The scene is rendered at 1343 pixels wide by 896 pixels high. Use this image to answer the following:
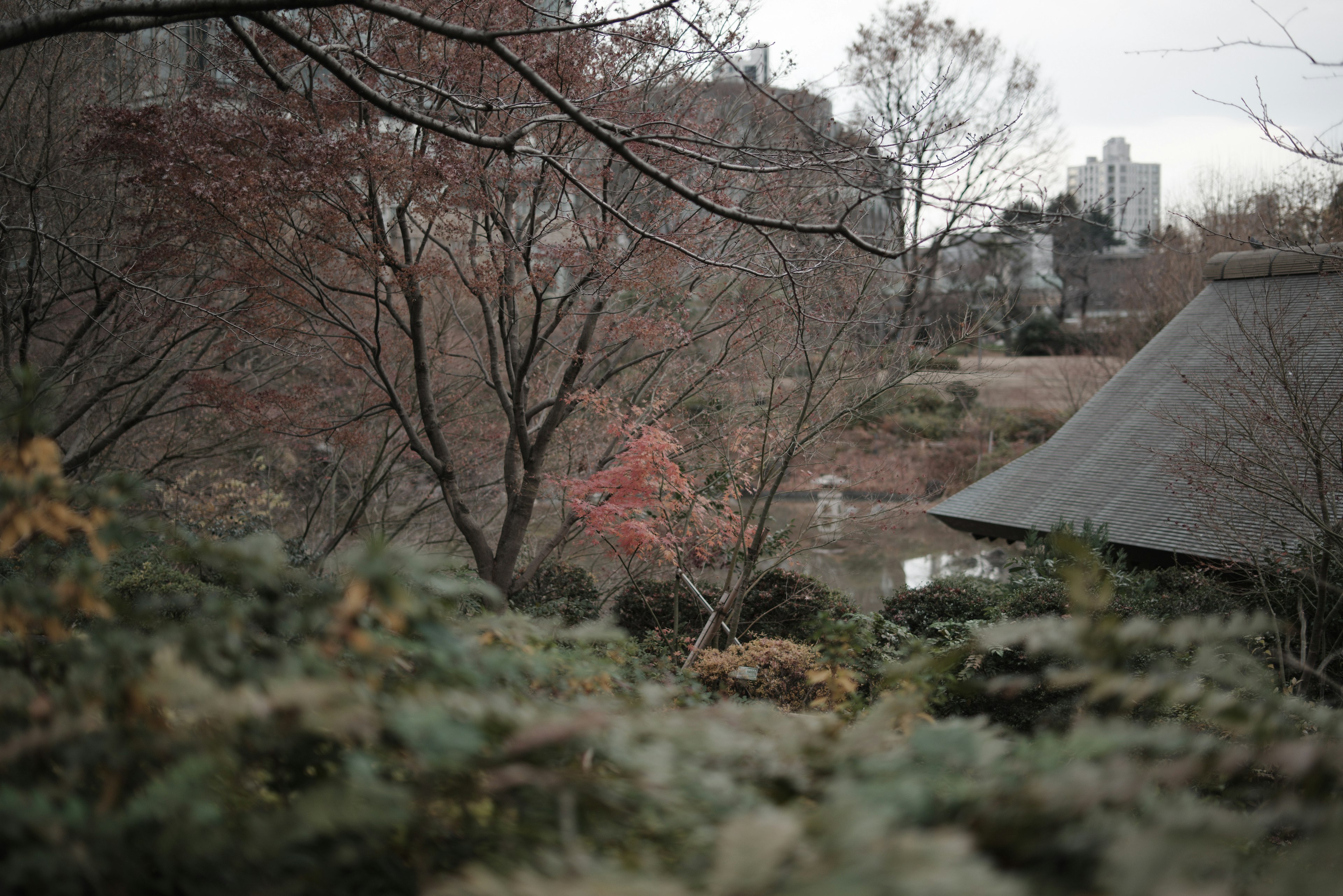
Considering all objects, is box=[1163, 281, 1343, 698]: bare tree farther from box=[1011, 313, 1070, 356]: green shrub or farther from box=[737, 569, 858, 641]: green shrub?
box=[1011, 313, 1070, 356]: green shrub

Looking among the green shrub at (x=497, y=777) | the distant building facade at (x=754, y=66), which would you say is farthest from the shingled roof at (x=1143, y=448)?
the green shrub at (x=497, y=777)

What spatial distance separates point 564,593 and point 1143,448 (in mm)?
6392

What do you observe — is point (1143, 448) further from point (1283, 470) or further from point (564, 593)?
point (564, 593)

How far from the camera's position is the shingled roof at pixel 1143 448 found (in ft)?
27.2

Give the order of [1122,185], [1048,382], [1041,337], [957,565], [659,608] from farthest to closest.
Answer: [1122,185] → [1041,337] → [1048,382] → [957,565] → [659,608]

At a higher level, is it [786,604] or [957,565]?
[786,604]

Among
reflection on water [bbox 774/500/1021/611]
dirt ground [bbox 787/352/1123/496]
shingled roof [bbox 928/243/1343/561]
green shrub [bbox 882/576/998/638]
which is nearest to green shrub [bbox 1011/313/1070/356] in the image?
dirt ground [bbox 787/352/1123/496]

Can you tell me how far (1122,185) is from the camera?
4769 centimetres

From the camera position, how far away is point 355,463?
11625mm

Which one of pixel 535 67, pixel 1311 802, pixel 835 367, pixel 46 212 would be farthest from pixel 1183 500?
pixel 46 212

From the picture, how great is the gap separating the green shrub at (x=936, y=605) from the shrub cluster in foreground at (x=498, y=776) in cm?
689

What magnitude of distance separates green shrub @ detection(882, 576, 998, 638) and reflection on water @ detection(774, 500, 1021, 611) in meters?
3.43

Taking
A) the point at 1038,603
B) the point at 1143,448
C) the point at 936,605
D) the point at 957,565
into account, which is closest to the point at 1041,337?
the point at 957,565

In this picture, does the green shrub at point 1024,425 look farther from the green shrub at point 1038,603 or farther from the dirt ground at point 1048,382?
the green shrub at point 1038,603
